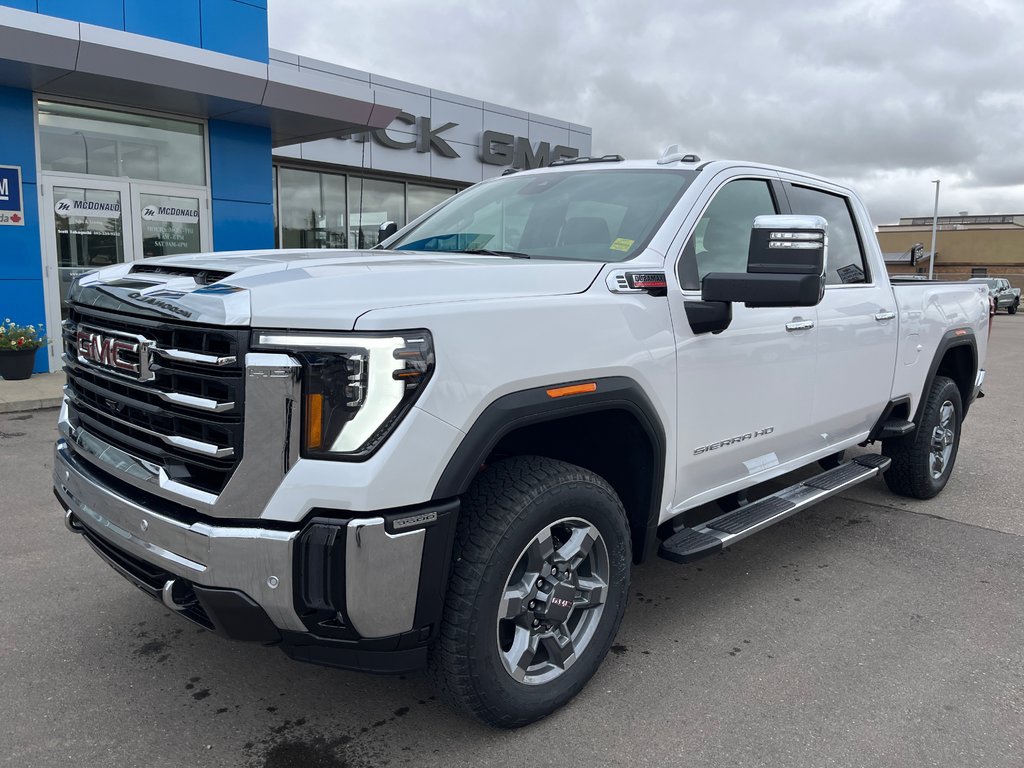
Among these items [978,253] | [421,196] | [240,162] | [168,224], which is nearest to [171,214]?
[168,224]

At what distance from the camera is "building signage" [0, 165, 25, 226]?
9.83m

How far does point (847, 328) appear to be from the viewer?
13.3ft

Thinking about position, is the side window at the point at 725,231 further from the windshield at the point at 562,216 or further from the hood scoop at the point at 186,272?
the hood scoop at the point at 186,272

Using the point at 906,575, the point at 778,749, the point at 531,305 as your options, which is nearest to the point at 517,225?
the point at 531,305

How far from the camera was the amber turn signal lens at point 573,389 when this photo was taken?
2521 millimetres

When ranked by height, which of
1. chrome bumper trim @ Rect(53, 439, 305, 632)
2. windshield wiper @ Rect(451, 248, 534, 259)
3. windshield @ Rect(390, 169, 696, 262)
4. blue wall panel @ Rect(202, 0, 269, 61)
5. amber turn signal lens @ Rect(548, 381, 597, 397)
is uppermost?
blue wall panel @ Rect(202, 0, 269, 61)

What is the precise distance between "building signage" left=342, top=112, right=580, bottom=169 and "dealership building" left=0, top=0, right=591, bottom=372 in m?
4.71

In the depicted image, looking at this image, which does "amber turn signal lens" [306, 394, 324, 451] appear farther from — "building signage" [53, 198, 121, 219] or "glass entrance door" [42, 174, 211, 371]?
"building signage" [53, 198, 121, 219]

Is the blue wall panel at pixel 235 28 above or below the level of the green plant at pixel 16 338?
above

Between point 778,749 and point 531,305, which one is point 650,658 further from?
point 531,305

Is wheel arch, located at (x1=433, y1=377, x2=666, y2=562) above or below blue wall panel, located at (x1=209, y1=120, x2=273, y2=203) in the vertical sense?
below

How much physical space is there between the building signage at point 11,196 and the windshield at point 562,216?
813 centimetres

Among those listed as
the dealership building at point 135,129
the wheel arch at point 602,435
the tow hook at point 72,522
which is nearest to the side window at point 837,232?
the wheel arch at point 602,435

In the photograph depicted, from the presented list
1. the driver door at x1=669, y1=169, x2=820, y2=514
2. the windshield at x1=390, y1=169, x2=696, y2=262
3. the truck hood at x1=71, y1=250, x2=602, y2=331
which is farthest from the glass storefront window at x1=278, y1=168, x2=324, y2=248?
the truck hood at x1=71, y1=250, x2=602, y2=331
